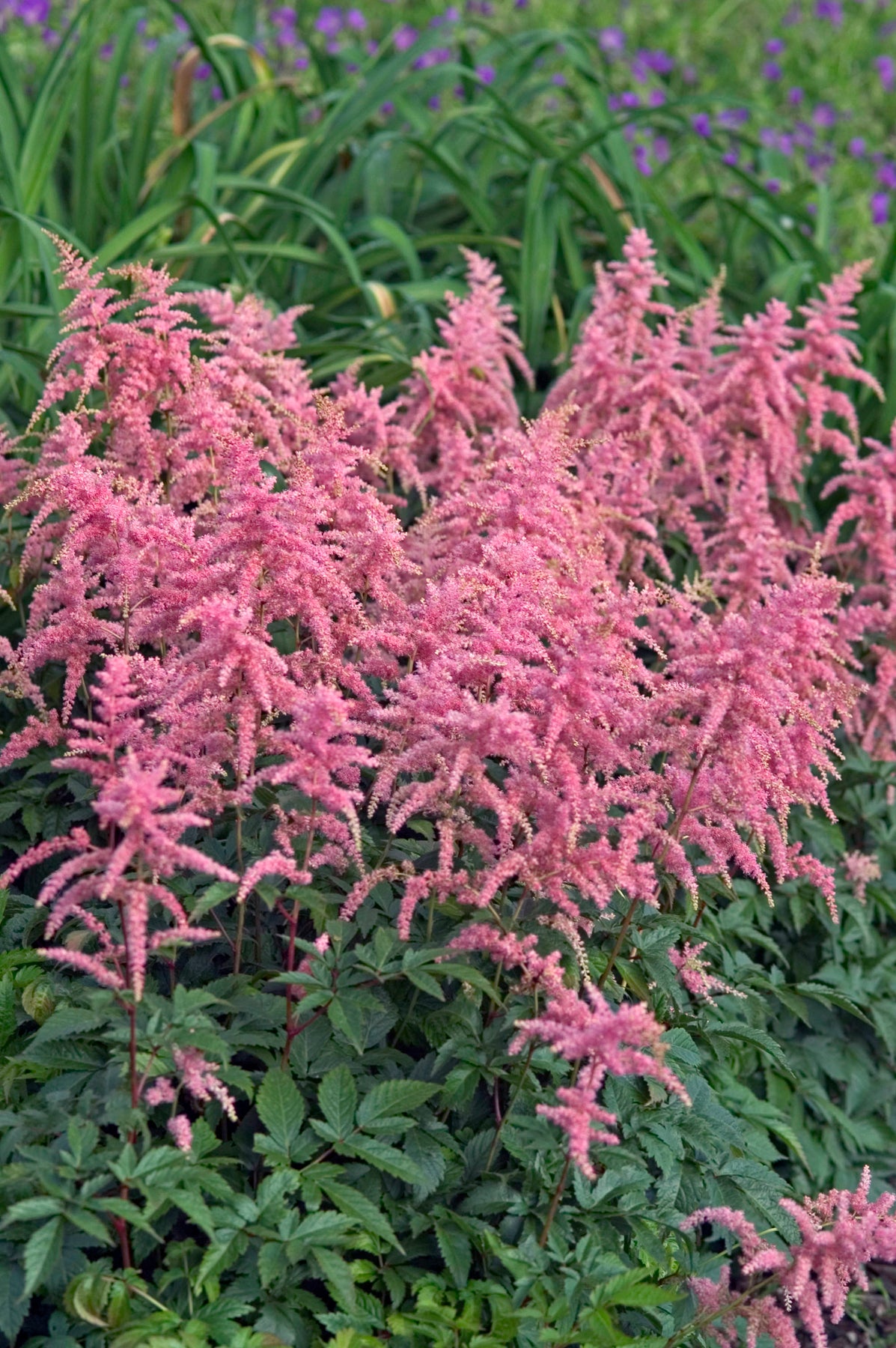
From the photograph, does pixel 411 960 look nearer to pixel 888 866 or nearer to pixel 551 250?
pixel 888 866

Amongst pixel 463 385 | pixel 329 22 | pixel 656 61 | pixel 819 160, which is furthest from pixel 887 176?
pixel 463 385

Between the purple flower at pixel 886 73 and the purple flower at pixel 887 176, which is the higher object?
the purple flower at pixel 886 73

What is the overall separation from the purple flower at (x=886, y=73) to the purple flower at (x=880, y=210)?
1.69 m

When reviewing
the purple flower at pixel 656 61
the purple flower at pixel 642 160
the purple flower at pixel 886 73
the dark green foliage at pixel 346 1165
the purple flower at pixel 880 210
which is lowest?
the dark green foliage at pixel 346 1165

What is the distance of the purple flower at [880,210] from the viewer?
8875 mm

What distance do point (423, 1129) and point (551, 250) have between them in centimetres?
370

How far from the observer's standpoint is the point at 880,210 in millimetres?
8875

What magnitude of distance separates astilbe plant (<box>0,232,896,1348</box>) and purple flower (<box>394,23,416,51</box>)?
209 inches

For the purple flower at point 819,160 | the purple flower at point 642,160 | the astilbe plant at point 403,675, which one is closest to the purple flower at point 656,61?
the purple flower at point 819,160

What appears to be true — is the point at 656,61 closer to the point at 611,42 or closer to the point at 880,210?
the point at 611,42

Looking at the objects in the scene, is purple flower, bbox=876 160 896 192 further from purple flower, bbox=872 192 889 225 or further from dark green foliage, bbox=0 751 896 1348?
dark green foliage, bbox=0 751 896 1348

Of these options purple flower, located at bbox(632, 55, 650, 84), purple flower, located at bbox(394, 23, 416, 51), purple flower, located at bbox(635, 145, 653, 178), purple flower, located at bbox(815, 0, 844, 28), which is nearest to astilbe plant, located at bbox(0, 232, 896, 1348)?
purple flower, located at bbox(635, 145, 653, 178)

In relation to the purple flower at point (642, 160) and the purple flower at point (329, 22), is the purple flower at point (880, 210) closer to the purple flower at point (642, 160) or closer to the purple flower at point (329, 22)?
the purple flower at point (642, 160)

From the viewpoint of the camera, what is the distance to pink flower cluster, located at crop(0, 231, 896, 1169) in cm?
274
